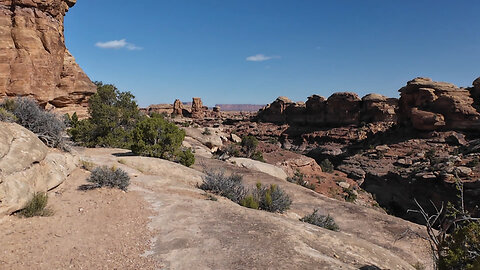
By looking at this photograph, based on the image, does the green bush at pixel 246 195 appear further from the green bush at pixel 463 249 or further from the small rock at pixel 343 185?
the small rock at pixel 343 185

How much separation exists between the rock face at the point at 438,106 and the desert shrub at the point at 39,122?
4623 centimetres

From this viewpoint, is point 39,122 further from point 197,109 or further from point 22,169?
point 197,109

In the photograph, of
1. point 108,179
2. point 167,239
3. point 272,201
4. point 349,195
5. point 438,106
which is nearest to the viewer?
point 167,239

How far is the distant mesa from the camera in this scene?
38594mm

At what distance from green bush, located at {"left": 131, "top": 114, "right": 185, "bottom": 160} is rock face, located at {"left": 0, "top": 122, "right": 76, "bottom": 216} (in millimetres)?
6192

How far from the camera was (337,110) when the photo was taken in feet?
204

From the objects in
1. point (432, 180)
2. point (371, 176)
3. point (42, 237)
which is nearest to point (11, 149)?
point (42, 237)

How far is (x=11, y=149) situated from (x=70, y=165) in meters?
2.83

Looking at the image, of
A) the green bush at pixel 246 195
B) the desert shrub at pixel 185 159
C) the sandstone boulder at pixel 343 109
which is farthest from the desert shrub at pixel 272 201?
the sandstone boulder at pixel 343 109

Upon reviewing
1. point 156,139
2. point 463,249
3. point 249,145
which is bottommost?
point 249,145

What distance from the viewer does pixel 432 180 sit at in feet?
82.0

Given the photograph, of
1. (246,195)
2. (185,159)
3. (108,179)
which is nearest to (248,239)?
(246,195)

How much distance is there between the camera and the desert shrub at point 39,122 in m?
10.1

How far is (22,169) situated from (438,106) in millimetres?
49001
